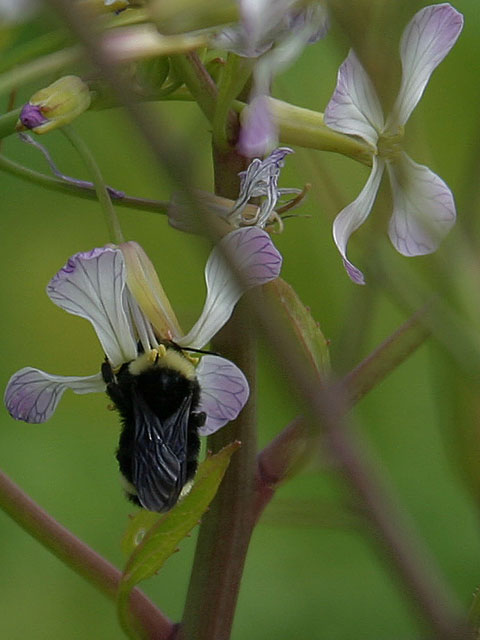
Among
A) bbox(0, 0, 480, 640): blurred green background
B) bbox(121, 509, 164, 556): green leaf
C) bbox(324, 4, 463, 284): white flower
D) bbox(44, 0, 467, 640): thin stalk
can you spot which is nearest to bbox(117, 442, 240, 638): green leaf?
bbox(121, 509, 164, 556): green leaf

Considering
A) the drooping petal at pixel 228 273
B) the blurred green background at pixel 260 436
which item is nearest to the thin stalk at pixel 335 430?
the drooping petal at pixel 228 273

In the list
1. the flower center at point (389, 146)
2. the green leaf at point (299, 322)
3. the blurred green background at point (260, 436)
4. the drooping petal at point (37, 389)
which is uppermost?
the flower center at point (389, 146)

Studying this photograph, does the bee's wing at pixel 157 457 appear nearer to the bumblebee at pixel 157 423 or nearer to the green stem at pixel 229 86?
the bumblebee at pixel 157 423

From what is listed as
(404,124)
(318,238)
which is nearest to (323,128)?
(404,124)

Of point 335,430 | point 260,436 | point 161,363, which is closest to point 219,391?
point 161,363

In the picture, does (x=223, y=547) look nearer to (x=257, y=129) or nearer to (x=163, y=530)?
(x=163, y=530)

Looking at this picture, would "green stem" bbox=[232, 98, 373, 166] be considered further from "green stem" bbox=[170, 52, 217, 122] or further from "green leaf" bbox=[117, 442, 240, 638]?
"green leaf" bbox=[117, 442, 240, 638]
